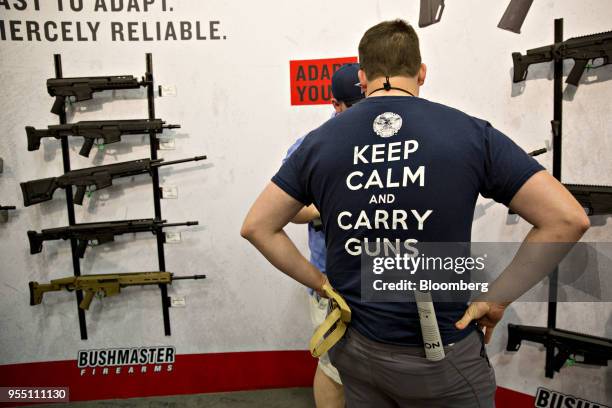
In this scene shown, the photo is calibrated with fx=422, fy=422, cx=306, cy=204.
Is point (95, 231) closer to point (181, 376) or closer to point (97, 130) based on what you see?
point (97, 130)

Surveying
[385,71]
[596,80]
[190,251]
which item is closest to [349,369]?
[385,71]

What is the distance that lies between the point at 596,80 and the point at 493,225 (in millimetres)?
832

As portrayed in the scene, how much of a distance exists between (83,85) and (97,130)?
255 millimetres

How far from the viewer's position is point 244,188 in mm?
2488

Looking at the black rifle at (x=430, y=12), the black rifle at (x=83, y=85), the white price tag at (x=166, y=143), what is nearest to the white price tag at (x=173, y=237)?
the white price tag at (x=166, y=143)

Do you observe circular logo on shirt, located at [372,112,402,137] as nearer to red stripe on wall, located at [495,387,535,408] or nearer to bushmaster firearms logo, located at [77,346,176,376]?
red stripe on wall, located at [495,387,535,408]

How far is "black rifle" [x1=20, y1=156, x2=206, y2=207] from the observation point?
239 cm

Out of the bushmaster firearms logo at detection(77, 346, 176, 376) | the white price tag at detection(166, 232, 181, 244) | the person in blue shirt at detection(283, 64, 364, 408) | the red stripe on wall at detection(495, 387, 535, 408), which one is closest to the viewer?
the person in blue shirt at detection(283, 64, 364, 408)

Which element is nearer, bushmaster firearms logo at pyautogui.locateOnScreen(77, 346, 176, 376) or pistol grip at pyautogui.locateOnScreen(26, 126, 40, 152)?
pistol grip at pyautogui.locateOnScreen(26, 126, 40, 152)

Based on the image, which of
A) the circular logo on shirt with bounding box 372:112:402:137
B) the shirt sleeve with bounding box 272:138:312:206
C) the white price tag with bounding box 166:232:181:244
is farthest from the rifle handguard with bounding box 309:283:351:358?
the white price tag with bounding box 166:232:181:244

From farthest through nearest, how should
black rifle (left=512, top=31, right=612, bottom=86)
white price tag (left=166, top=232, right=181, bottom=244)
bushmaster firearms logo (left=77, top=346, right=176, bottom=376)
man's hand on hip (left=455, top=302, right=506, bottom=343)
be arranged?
bushmaster firearms logo (left=77, top=346, right=176, bottom=376) → white price tag (left=166, top=232, right=181, bottom=244) → black rifle (left=512, top=31, right=612, bottom=86) → man's hand on hip (left=455, top=302, right=506, bottom=343)

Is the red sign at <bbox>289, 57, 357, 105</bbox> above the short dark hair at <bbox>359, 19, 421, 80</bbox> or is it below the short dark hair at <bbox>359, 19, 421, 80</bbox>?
above

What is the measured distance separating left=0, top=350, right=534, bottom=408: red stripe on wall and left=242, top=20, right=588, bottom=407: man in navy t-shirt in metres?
1.61

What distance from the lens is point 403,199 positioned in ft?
3.17
